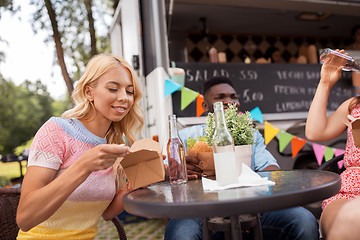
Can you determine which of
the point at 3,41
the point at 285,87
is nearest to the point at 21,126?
the point at 3,41

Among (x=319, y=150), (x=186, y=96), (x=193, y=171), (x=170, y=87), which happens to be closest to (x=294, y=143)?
(x=319, y=150)

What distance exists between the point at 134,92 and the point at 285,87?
2604mm

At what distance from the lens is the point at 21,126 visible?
72.1ft

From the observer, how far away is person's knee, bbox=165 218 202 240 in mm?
1477

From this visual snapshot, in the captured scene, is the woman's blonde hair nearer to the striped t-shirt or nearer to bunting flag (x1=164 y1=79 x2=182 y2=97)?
the striped t-shirt

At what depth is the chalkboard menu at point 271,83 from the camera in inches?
137

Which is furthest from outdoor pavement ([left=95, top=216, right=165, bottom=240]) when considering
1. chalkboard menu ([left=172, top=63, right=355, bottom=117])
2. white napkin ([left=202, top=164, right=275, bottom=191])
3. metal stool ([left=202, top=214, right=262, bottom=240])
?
white napkin ([left=202, top=164, right=275, bottom=191])

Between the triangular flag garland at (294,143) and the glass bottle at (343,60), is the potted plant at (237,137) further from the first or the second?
the triangular flag garland at (294,143)

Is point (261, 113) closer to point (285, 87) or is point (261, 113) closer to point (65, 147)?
point (285, 87)

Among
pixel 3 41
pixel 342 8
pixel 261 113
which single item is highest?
pixel 3 41

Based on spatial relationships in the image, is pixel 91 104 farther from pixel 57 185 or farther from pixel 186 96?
pixel 186 96

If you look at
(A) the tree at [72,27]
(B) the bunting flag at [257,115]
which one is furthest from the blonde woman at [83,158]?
(A) the tree at [72,27]

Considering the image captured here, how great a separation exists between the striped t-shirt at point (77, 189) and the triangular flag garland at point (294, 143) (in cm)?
214

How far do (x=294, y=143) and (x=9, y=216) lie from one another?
8.84 ft
